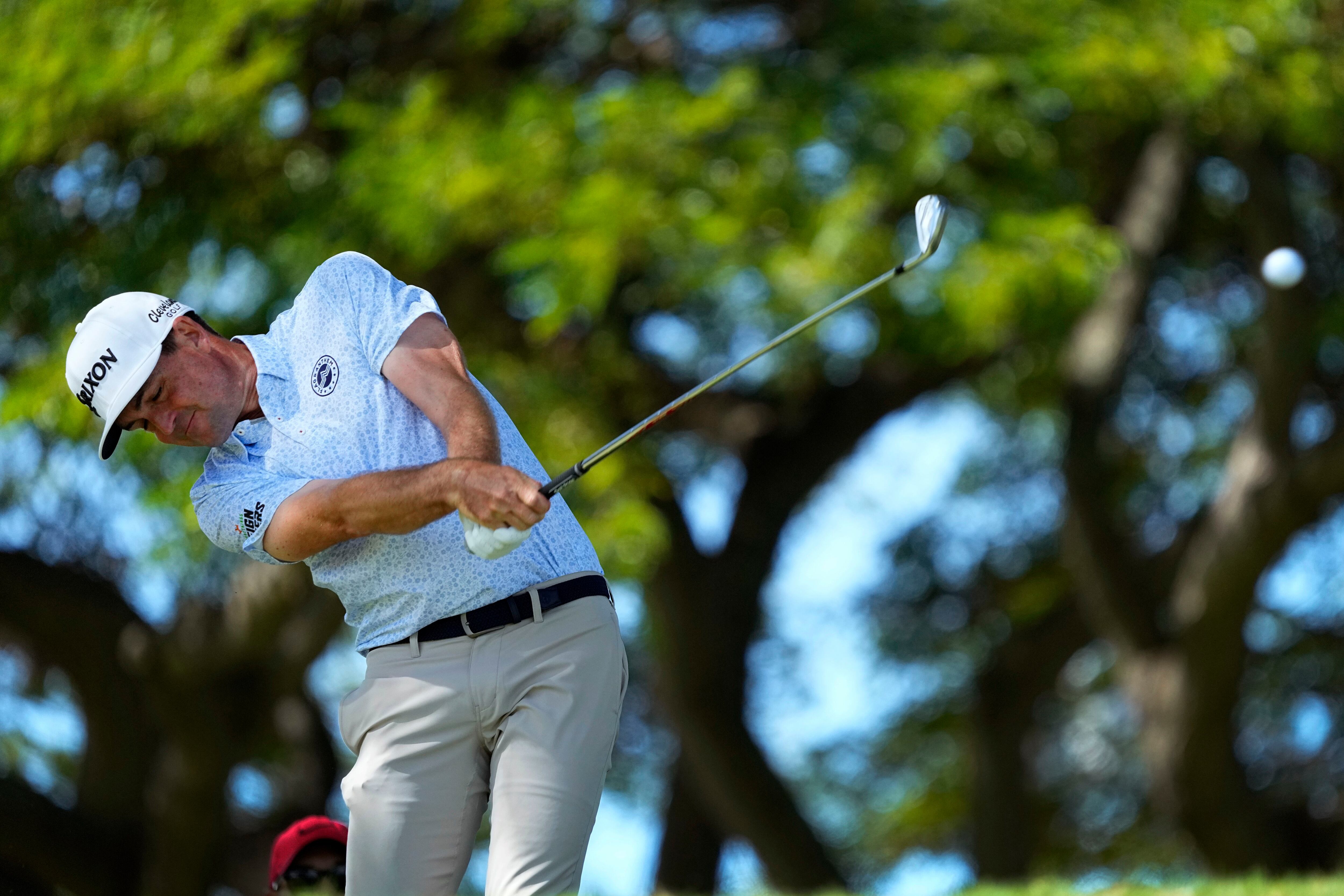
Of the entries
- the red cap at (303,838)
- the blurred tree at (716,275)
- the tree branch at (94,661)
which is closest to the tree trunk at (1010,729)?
the blurred tree at (716,275)

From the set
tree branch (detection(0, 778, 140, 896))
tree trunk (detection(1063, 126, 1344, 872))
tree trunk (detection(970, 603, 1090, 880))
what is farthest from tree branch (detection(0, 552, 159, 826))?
tree trunk (detection(970, 603, 1090, 880))

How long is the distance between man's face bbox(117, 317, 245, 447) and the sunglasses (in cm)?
199

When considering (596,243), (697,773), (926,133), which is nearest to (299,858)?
(596,243)

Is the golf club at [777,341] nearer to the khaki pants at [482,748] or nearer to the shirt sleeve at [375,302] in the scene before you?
the khaki pants at [482,748]

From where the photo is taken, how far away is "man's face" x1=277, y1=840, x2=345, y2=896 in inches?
177

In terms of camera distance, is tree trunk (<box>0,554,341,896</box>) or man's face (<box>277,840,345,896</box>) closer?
man's face (<box>277,840,345,896</box>)

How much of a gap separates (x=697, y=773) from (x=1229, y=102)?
5.83m

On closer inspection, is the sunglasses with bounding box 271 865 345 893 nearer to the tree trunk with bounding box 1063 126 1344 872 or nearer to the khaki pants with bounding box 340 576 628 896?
the khaki pants with bounding box 340 576 628 896

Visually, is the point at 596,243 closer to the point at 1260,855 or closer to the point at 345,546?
the point at 345,546

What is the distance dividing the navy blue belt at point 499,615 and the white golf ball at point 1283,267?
5556 mm

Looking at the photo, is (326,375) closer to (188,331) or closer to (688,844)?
(188,331)

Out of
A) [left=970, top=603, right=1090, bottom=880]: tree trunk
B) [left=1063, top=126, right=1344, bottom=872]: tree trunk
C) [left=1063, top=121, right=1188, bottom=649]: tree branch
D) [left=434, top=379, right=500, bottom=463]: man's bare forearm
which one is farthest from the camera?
[left=970, top=603, right=1090, bottom=880]: tree trunk

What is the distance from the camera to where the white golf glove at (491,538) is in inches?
99.6

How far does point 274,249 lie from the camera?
7777 millimetres
